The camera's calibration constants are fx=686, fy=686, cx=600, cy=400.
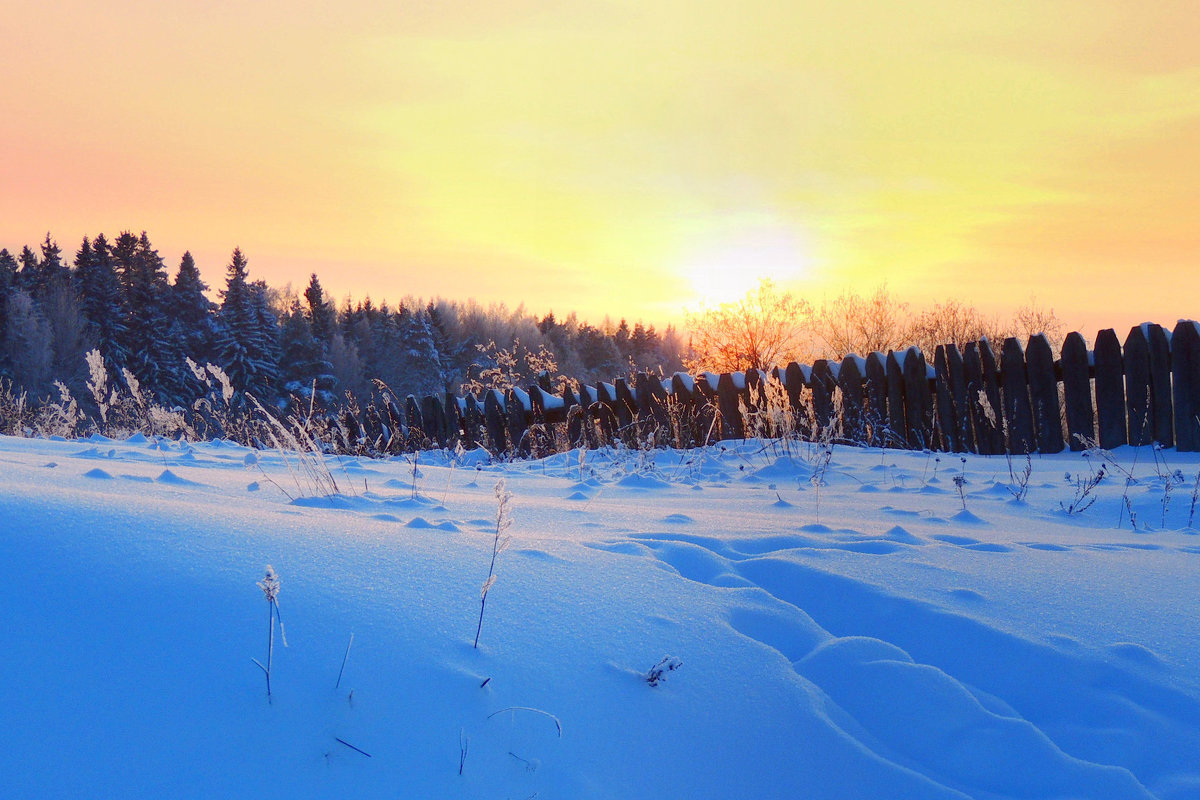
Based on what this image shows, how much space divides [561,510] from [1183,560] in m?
2.22

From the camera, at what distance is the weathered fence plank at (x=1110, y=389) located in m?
5.75

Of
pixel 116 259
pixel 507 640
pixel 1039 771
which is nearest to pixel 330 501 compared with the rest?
pixel 507 640

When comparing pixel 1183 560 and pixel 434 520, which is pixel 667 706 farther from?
pixel 1183 560

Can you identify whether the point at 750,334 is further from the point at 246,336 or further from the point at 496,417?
the point at 246,336

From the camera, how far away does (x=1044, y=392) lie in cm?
595

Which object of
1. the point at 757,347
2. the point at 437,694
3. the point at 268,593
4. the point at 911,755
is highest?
the point at 757,347

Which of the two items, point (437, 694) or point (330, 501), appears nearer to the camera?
point (437, 694)

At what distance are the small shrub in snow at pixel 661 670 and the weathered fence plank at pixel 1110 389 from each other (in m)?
5.99

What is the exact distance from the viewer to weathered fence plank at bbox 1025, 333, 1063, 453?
5898 millimetres

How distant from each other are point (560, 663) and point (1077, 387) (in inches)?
242

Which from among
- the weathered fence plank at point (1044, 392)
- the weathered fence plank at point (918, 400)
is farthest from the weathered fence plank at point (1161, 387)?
the weathered fence plank at point (918, 400)

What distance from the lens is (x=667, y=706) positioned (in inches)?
53.7

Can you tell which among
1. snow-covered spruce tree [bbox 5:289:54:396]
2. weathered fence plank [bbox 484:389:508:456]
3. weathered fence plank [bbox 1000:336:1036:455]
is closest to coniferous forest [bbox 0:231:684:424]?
snow-covered spruce tree [bbox 5:289:54:396]

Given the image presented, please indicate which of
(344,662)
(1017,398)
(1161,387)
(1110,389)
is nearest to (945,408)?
(1017,398)
